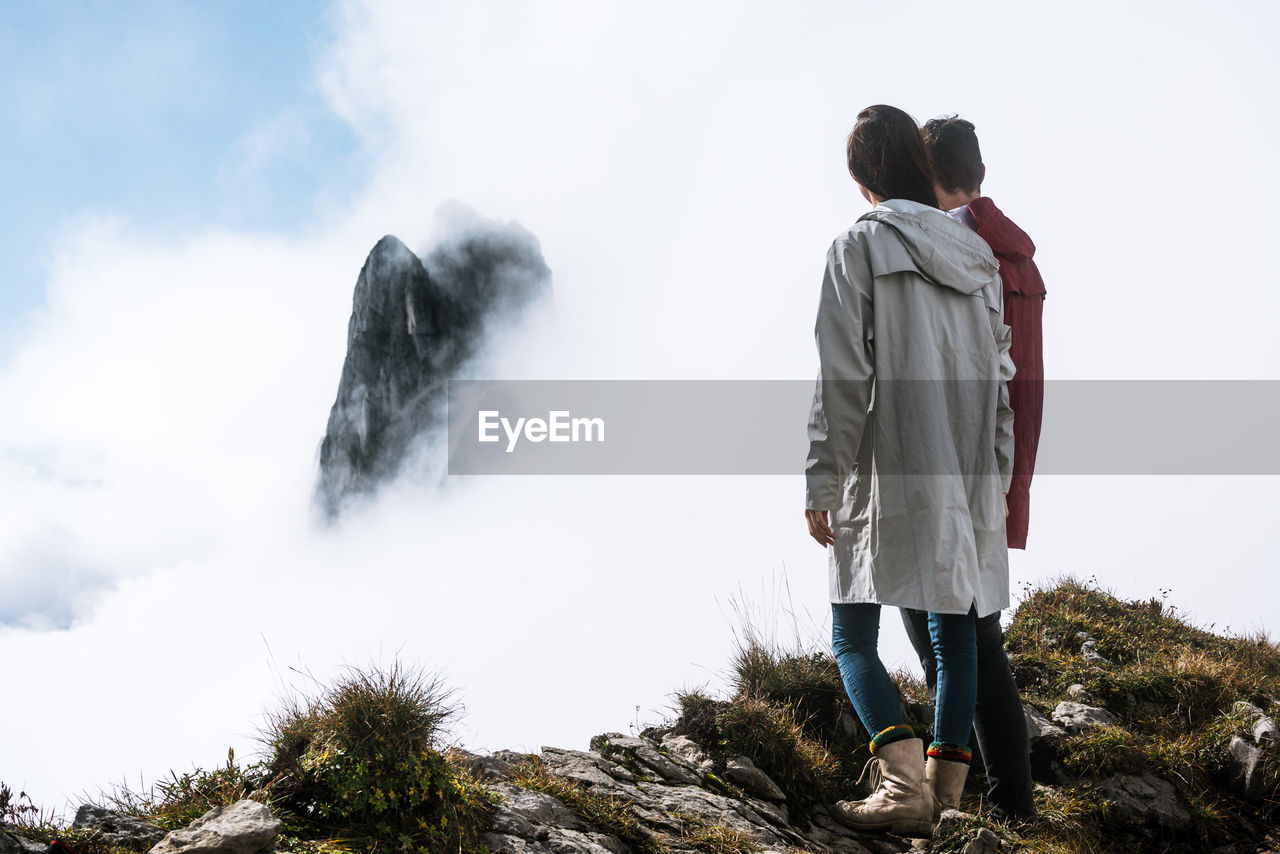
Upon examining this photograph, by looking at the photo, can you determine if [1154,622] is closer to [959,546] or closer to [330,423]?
[959,546]

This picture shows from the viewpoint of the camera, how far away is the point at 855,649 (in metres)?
3.95

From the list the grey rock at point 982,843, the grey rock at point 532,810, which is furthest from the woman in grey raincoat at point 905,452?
the grey rock at point 532,810

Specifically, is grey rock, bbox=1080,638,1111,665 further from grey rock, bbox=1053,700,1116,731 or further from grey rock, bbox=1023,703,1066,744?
grey rock, bbox=1023,703,1066,744

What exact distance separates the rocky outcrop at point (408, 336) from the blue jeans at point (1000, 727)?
96.4 m

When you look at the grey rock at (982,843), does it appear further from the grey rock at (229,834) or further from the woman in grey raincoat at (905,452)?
the grey rock at (229,834)

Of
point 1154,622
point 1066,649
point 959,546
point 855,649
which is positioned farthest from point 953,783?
point 1154,622

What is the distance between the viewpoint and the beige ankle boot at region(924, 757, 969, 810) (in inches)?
151

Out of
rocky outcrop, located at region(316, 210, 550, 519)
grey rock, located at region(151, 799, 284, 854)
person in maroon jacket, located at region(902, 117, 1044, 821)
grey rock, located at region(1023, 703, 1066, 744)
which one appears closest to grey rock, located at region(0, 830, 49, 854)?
grey rock, located at region(151, 799, 284, 854)

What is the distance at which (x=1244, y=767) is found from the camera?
5.25 meters

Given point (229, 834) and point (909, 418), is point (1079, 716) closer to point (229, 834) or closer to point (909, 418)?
A: point (909, 418)

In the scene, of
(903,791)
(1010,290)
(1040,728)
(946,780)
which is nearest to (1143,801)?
(1040,728)

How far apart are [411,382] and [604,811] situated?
323 ft

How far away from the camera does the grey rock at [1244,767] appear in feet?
16.9

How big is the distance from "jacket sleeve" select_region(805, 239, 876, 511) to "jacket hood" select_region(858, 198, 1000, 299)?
130 millimetres
